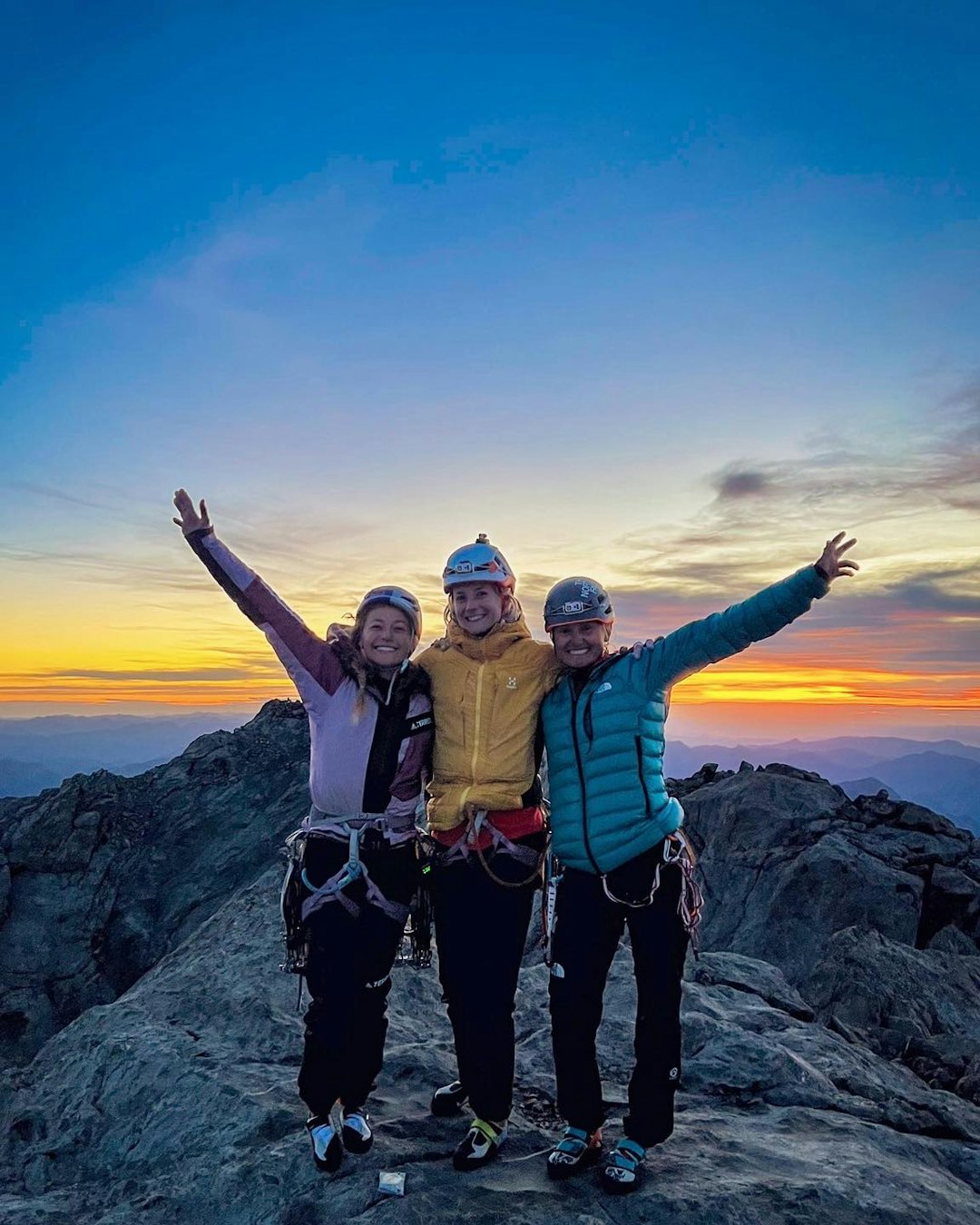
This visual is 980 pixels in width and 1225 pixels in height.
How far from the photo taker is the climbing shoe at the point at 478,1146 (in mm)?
5883

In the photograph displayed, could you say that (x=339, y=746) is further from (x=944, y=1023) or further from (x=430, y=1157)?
(x=944, y=1023)

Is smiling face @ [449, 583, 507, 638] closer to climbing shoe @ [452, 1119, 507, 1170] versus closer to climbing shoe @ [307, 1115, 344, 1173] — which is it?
climbing shoe @ [452, 1119, 507, 1170]

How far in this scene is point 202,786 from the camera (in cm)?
3148

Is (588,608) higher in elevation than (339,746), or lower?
higher

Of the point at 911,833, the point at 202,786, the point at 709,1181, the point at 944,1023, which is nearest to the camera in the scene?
the point at 709,1181

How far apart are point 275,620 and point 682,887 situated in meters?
3.72

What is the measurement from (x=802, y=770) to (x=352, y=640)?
923 inches

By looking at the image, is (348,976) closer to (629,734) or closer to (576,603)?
(629,734)

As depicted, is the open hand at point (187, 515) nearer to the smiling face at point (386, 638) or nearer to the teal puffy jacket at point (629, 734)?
the smiling face at point (386, 638)

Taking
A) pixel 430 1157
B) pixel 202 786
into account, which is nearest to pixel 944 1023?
pixel 430 1157

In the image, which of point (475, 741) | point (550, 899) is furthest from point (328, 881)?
point (550, 899)

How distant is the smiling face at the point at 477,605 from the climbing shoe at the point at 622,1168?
3.84 m

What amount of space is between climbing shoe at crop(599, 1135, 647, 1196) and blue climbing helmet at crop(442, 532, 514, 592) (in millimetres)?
4160

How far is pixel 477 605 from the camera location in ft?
20.9
